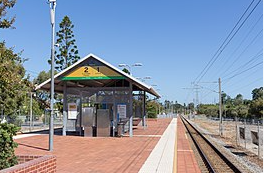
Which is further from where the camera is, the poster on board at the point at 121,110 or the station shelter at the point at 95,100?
the poster on board at the point at 121,110

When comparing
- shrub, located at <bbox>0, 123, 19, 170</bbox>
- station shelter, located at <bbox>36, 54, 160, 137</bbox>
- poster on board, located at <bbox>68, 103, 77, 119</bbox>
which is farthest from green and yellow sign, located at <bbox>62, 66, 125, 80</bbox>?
shrub, located at <bbox>0, 123, 19, 170</bbox>

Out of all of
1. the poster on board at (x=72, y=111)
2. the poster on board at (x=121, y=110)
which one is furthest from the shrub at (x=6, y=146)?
the poster on board at (x=72, y=111)

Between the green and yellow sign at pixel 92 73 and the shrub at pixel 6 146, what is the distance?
44.9ft

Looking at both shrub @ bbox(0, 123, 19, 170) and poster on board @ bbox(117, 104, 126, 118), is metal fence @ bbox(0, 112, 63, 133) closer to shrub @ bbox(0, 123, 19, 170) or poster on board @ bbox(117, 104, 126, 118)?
poster on board @ bbox(117, 104, 126, 118)

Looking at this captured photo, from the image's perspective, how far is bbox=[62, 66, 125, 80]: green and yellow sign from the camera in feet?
68.8

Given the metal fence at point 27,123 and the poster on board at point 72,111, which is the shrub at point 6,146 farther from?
the metal fence at point 27,123

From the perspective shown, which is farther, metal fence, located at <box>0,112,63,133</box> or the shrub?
metal fence, located at <box>0,112,63,133</box>

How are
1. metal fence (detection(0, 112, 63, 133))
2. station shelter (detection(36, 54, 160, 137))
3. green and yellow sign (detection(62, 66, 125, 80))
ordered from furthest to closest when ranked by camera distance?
metal fence (detection(0, 112, 63, 133)) < station shelter (detection(36, 54, 160, 137)) < green and yellow sign (detection(62, 66, 125, 80))

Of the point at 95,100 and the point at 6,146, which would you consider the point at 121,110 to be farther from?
the point at 6,146

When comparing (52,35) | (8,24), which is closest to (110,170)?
(8,24)

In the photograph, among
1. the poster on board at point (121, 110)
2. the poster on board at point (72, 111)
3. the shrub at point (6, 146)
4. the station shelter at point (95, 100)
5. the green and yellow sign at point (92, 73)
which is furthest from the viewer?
the poster on board at point (72, 111)

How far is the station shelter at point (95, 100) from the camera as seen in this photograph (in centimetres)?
2117

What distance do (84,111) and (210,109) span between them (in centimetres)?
10363

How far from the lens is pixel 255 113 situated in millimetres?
66250
